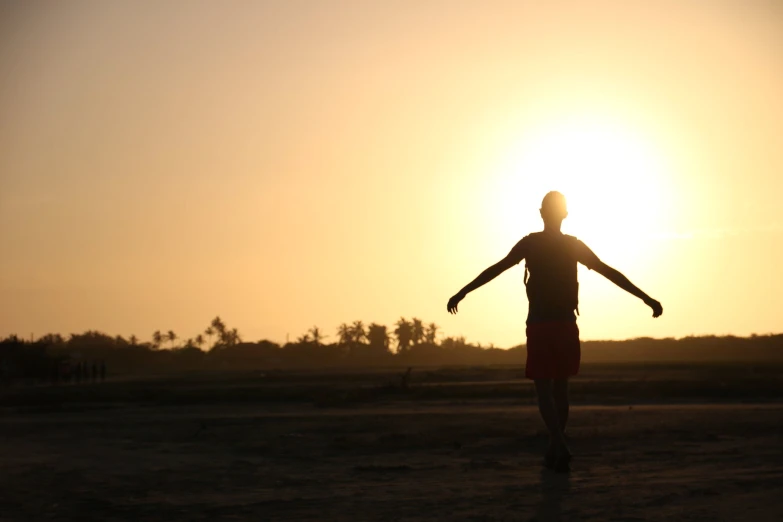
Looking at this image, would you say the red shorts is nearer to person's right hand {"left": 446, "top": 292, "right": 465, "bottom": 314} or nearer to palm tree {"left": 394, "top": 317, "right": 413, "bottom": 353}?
person's right hand {"left": 446, "top": 292, "right": 465, "bottom": 314}

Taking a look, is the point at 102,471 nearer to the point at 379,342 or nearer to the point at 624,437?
the point at 624,437

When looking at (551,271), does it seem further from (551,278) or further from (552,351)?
(552,351)

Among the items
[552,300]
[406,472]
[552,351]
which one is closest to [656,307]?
[552,300]

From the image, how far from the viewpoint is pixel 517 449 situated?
331 inches

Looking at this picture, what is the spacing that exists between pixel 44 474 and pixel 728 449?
5316 millimetres

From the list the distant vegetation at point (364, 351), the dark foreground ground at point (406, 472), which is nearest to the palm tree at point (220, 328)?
the distant vegetation at point (364, 351)

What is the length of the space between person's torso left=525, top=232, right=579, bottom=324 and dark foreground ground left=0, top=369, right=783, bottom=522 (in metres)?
1.14

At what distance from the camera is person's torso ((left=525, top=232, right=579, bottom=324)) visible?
23.8 feet

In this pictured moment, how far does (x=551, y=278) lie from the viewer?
730 centimetres

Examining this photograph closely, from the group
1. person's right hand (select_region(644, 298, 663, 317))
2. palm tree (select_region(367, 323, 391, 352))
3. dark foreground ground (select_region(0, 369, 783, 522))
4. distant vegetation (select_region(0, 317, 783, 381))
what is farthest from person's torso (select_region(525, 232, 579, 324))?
palm tree (select_region(367, 323, 391, 352))

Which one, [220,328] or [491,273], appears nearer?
[491,273]

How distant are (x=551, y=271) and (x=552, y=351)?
2.05 feet

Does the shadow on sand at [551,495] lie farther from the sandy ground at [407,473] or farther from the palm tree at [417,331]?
the palm tree at [417,331]

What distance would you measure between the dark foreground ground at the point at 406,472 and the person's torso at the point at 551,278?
114cm
